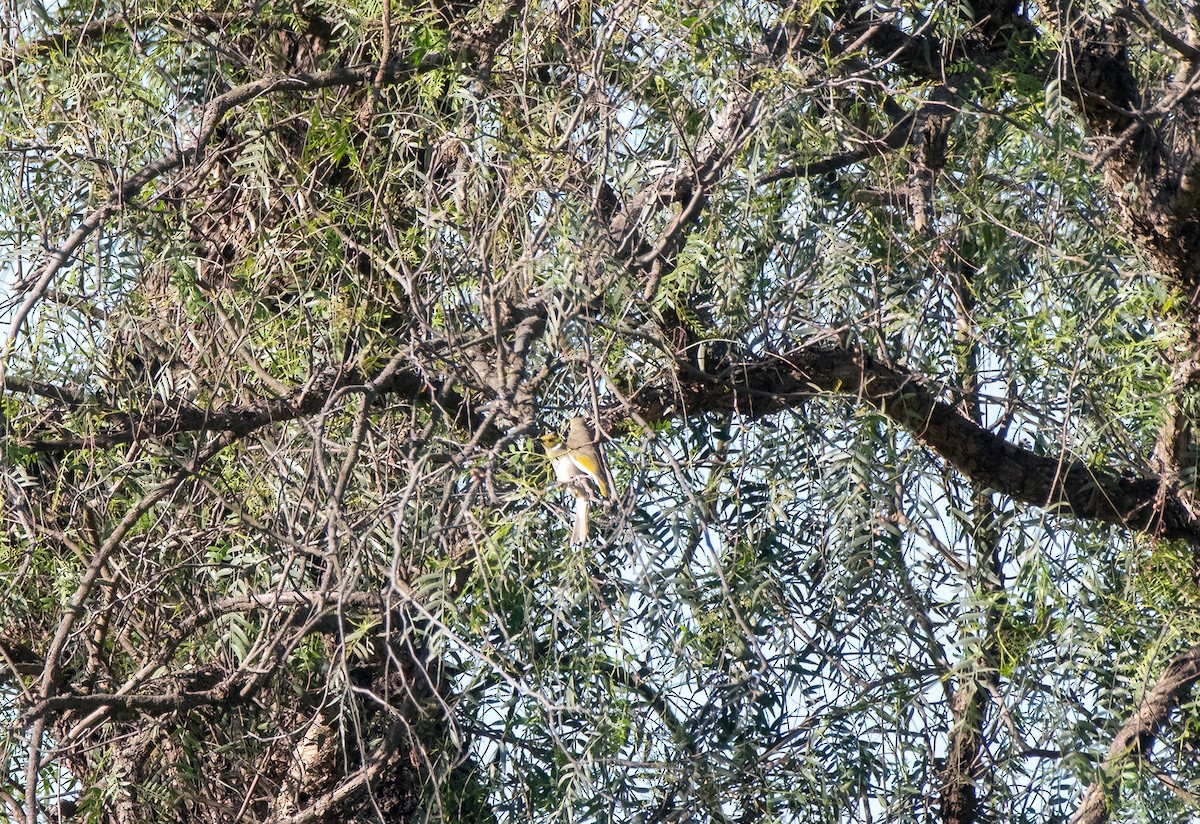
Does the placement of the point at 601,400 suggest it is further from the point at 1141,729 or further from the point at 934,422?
the point at 1141,729

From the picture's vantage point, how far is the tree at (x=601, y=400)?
2.48 m

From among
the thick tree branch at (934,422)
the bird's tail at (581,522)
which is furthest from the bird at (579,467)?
the thick tree branch at (934,422)

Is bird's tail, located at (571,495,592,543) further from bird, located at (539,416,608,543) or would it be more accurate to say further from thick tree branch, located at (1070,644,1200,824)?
thick tree branch, located at (1070,644,1200,824)

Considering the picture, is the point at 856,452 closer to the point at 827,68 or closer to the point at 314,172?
the point at 827,68

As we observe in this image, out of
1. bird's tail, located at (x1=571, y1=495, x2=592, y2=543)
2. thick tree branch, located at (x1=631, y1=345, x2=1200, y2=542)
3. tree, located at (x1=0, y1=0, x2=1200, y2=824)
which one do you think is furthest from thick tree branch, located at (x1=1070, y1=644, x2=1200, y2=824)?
bird's tail, located at (x1=571, y1=495, x2=592, y2=543)

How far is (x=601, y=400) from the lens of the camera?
290cm

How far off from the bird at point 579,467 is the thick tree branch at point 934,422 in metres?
0.39

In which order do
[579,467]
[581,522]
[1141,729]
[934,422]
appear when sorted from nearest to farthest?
[581,522] < [579,467] < [1141,729] < [934,422]

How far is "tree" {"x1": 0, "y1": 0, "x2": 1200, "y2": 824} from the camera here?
248 centimetres

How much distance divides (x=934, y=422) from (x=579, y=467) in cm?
114

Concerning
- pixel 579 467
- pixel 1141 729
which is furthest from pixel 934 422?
pixel 579 467

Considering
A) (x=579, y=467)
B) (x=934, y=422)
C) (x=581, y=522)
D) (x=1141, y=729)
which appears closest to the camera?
(x=581, y=522)

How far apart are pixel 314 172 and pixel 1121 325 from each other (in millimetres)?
1916

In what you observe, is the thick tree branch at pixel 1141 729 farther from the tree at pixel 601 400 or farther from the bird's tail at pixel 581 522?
the bird's tail at pixel 581 522
